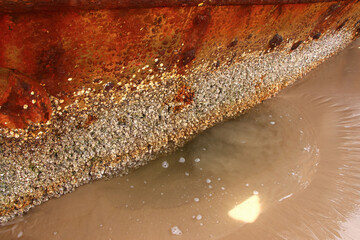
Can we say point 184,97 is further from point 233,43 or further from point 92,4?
point 92,4

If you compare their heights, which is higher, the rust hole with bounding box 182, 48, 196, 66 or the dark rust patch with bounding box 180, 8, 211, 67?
the dark rust patch with bounding box 180, 8, 211, 67

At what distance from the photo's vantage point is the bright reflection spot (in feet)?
5.00

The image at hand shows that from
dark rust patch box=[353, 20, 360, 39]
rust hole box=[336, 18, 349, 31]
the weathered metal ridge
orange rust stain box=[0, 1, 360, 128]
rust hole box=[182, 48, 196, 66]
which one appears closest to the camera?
the weathered metal ridge

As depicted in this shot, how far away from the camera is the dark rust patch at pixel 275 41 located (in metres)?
1.79

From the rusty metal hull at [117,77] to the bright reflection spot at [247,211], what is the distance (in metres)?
0.63

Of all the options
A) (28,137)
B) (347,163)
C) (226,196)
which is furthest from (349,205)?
(28,137)

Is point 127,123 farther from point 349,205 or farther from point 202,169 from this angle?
point 349,205

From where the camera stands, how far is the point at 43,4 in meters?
0.82

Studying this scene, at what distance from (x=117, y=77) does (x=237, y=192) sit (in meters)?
1.11

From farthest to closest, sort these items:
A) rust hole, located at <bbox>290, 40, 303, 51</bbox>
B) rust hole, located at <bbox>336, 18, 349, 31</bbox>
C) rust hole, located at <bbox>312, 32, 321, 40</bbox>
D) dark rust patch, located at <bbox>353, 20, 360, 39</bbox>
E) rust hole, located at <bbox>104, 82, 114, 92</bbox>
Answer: dark rust patch, located at <bbox>353, 20, 360, 39</bbox> → rust hole, located at <bbox>336, 18, 349, 31</bbox> → rust hole, located at <bbox>312, 32, 321, 40</bbox> → rust hole, located at <bbox>290, 40, 303, 51</bbox> → rust hole, located at <bbox>104, 82, 114, 92</bbox>

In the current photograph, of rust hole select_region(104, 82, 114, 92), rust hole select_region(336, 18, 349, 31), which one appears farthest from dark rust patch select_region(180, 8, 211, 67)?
rust hole select_region(336, 18, 349, 31)

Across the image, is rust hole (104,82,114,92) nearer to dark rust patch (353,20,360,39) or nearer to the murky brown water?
the murky brown water

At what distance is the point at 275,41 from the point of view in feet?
5.96

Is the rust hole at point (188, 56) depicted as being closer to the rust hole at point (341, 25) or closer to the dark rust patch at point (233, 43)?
the dark rust patch at point (233, 43)
